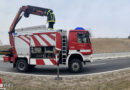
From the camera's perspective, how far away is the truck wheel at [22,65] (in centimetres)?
823

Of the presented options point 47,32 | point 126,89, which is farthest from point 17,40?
point 126,89

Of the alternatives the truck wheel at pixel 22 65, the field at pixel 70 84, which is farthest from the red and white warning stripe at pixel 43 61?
the field at pixel 70 84

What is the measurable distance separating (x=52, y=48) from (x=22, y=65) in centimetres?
267

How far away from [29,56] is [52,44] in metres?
1.92

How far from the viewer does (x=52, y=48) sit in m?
7.80

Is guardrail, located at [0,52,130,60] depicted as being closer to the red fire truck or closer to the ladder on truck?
the red fire truck

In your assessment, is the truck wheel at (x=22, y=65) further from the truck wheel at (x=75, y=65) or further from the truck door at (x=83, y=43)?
the truck door at (x=83, y=43)

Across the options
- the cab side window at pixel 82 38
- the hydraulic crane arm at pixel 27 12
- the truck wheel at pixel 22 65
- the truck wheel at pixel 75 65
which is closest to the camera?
the truck wheel at pixel 75 65

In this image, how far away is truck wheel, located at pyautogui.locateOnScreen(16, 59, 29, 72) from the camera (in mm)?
8234

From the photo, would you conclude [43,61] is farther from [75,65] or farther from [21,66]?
[75,65]

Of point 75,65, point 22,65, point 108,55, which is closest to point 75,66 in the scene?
point 75,65

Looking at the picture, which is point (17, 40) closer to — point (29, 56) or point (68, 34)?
point (29, 56)

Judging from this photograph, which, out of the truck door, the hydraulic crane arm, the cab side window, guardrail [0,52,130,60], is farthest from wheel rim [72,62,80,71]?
guardrail [0,52,130,60]

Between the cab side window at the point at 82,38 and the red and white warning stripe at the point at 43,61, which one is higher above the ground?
the cab side window at the point at 82,38
